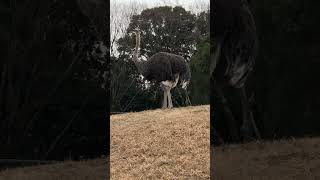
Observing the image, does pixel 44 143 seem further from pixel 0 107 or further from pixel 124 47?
pixel 124 47

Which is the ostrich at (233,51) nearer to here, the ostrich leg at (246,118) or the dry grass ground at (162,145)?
the ostrich leg at (246,118)

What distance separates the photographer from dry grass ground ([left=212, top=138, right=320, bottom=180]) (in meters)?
5.04

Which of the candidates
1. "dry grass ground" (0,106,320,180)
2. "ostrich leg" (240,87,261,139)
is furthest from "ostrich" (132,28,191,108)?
"ostrich leg" (240,87,261,139)

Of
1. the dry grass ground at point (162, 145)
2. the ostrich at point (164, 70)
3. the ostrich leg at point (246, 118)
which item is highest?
the ostrich at point (164, 70)

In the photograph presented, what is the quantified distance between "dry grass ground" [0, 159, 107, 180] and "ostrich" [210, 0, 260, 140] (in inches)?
72.9

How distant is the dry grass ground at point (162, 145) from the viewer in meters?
7.92

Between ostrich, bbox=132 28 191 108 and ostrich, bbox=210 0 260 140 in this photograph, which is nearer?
ostrich, bbox=210 0 260 140

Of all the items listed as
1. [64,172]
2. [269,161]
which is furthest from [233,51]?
[64,172]

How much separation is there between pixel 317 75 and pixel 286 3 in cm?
114

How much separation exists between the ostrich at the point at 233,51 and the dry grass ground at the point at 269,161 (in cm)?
28

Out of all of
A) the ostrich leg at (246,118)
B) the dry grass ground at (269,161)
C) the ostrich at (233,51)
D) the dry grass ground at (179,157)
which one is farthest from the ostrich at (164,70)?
the dry grass ground at (269,161)

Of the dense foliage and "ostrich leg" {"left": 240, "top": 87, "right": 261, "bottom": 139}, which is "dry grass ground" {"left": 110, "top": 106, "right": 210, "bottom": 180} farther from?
the dense foliage

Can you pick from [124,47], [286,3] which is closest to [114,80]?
[124,47]

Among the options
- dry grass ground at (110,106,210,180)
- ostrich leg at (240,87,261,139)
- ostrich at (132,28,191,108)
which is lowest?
dry grass ground at (110,106,210,180)
